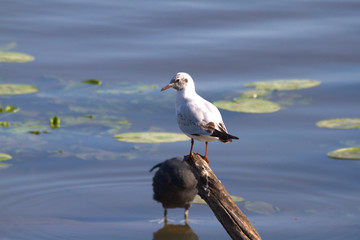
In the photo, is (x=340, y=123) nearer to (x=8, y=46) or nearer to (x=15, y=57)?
(x=15, y=57)

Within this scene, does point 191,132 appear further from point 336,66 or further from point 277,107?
point 336,66

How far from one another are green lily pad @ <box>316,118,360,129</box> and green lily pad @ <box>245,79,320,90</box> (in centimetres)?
109

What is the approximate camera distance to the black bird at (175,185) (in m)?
6.55

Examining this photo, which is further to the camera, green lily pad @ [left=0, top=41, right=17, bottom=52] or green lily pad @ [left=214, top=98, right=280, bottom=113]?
green lily pad @ [left=0, top=41, right=17, bottom=52]

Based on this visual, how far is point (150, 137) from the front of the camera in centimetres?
761

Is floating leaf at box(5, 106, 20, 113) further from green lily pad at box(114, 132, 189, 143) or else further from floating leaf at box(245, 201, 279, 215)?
floating leaf at box(245, 201, 279, 215)

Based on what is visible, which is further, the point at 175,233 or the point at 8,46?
the point at 8,46

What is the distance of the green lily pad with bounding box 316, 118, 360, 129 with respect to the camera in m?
8.16

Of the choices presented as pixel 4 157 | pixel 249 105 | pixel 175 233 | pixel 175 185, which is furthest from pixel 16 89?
pixel 175 233

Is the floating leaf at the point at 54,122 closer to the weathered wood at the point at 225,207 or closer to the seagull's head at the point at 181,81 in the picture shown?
the seagull's head at the point at 181,81

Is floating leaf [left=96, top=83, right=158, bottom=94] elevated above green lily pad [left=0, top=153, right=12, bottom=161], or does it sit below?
above

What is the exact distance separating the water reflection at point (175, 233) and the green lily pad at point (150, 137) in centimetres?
148

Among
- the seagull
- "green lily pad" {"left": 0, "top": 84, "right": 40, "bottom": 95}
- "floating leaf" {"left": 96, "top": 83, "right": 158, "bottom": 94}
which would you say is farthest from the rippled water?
the seagull

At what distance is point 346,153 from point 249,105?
1672 millimetres
